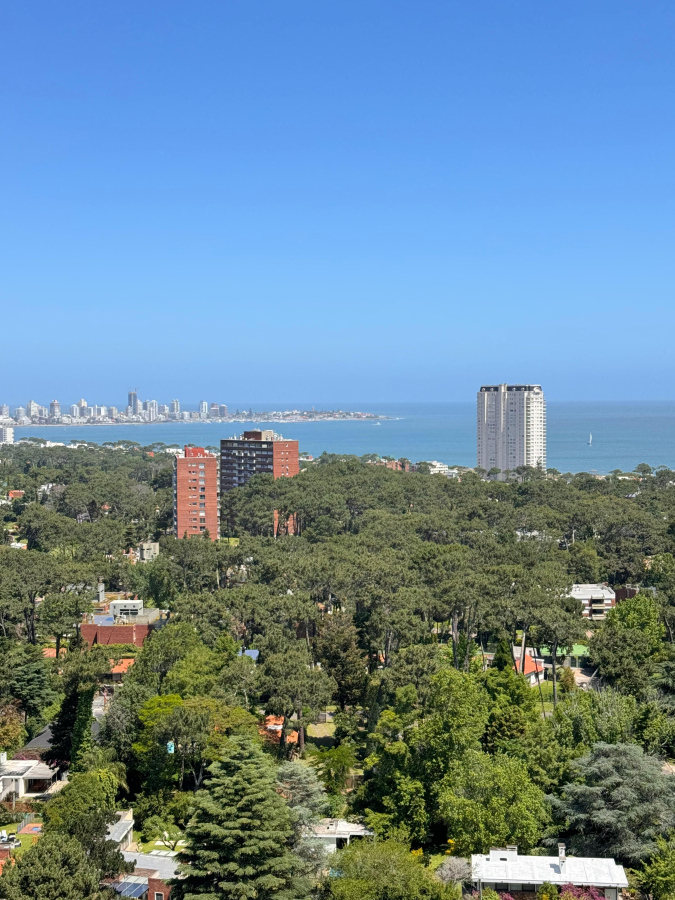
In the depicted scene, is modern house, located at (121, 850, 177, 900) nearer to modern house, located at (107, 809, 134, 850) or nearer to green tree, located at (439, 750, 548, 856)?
modern house, located at (107, 809, 134, 850)

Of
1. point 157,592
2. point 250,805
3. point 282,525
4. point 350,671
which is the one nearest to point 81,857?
point 250,805

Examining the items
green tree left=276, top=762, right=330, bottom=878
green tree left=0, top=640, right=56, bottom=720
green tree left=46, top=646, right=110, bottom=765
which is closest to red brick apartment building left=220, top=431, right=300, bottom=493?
green tree left=0, top=640, right=56, bottom=720

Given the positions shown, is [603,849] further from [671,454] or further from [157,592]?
[671,454]

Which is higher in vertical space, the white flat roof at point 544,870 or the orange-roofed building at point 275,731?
the white flat roof at point 544,870

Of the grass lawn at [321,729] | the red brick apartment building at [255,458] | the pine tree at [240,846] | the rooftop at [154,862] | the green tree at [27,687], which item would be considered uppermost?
the red brick apartment building at [255,458]

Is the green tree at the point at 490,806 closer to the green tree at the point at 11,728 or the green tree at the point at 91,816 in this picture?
the green tree at the point at 91,816

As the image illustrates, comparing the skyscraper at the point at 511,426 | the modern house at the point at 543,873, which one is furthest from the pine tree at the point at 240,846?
the skyscraper at the point at 511,426
